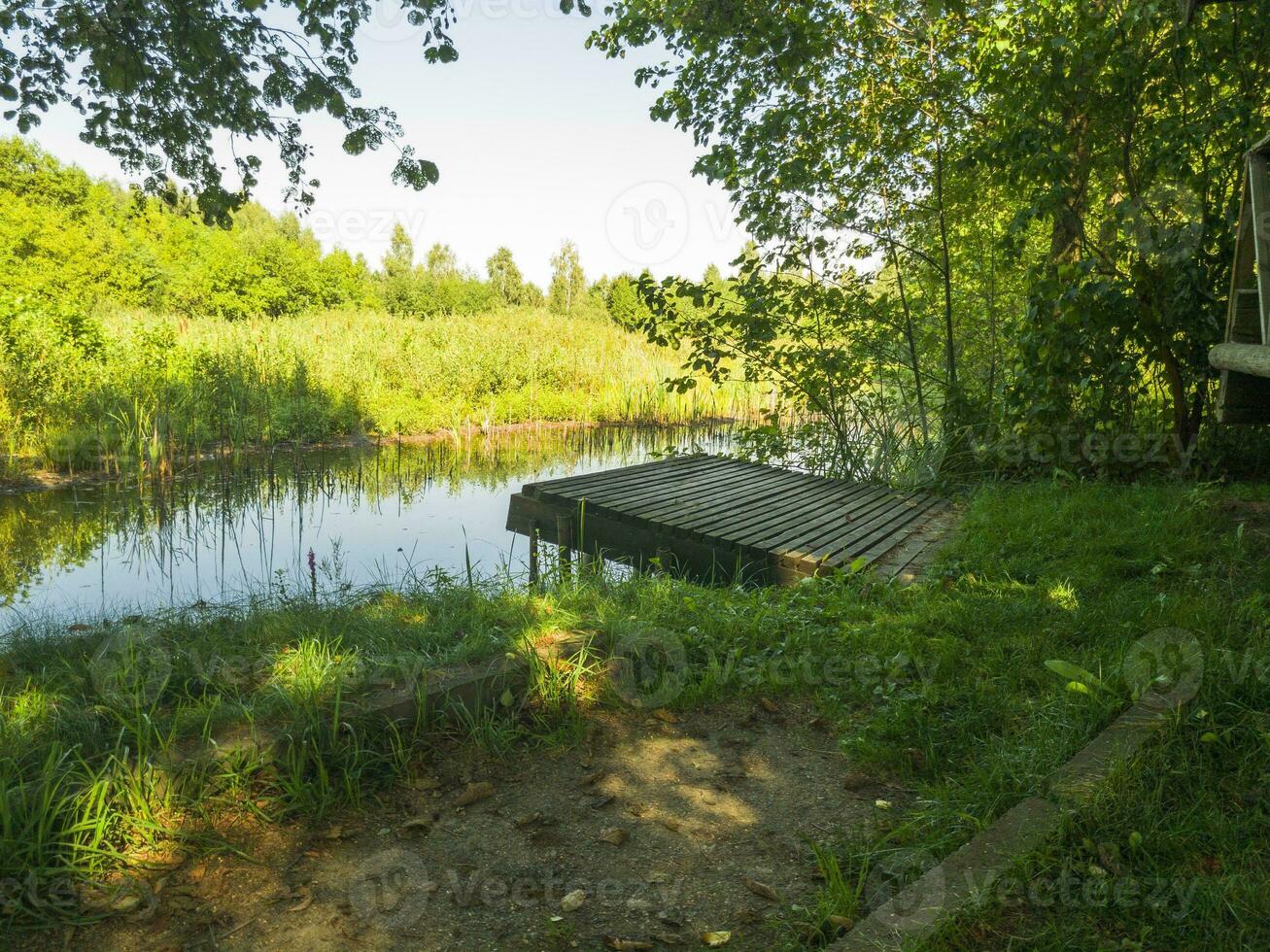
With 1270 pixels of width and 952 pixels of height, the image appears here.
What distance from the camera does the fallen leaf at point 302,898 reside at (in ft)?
7.02

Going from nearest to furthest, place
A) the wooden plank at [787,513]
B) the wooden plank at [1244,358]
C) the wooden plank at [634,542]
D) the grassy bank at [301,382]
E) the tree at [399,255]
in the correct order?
1. the wooden plank at [1244,358]
2. the wooden plank at [634,542]
3. the wooden plank at [787,513]
4. the grassy bank at [301,382]
5. the tree at [399,255]

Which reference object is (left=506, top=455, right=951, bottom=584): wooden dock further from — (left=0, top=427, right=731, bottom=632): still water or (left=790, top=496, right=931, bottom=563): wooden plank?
(left=0, top=427, right=731, bottom=632): still water

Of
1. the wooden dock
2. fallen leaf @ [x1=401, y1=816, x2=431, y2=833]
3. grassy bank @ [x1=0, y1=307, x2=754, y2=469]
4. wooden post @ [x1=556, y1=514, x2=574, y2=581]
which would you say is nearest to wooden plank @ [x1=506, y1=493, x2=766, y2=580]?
the wooden dock

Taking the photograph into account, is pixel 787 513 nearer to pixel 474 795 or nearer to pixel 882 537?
pixel 882 537

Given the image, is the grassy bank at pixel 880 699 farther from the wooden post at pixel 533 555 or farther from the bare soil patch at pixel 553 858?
the wooden post at pixel 533 555

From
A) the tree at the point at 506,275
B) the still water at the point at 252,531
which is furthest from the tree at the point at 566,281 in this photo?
the still water at the point at 252,531

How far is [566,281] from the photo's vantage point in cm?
4509

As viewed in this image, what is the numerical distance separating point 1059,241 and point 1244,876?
6.33m

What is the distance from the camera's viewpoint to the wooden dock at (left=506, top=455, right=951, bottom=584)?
5.32 metres

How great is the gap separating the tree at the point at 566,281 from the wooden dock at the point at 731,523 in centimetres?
3834

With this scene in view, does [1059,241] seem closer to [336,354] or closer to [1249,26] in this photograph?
[1249,26]

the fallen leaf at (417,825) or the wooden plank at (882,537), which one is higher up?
the wooden plank at (882,537)

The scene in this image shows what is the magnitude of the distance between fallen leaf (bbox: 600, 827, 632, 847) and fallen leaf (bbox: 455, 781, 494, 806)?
42 cm

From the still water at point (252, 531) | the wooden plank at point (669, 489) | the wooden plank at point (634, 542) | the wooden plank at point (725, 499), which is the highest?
the wooden plank at point (669, 489)
